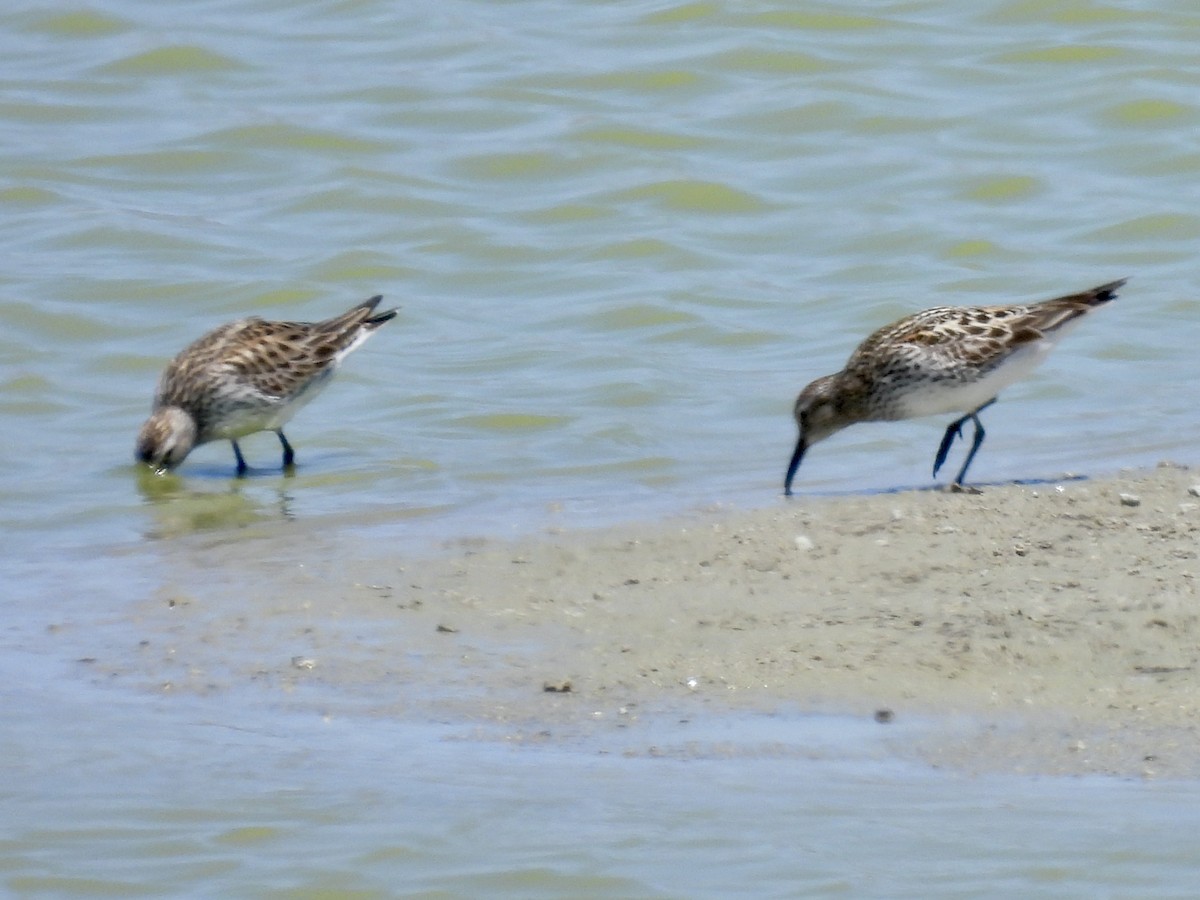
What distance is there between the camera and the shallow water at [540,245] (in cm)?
1066

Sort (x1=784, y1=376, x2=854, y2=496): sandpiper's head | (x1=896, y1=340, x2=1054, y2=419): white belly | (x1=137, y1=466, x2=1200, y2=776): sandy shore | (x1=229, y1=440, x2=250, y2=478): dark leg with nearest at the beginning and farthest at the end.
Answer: (x1=137, y1=466, x2=1200, y2=776): sandy shore → (x1=896, y1=340, x2=1054, y2=419): white belly → (x1=784, y1=376, x2=854, y2=496): sandpiper's head → (x1=229, y1=440, x2=250, y2=478): dark leg

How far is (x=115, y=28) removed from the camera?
19703 millimetres

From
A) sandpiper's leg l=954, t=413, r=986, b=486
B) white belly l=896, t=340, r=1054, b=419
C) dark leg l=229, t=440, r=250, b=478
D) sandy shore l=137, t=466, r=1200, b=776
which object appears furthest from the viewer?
dark leg l=229, t=440, r=250, b=478

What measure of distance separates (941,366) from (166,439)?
4.07m

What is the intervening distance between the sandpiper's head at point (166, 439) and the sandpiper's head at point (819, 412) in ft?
10.8

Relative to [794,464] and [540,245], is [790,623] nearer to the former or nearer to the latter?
[794,464]

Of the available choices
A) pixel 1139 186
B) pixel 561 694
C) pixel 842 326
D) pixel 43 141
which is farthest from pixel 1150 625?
pixel 43 141

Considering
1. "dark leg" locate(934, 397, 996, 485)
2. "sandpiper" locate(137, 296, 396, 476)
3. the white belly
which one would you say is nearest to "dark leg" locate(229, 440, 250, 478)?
"sandpiper" locate(137, 296, 396, 476)

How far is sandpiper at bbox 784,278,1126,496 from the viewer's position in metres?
10.2

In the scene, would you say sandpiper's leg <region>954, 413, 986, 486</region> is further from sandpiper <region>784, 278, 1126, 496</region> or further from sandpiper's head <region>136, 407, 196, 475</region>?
sandpiper's head <region>136, 407, 196, 475</region>

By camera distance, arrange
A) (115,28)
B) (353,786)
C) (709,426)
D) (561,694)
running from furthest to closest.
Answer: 1. (115,28)
2. (709,426)
3. (561,694)
4. (353,786)

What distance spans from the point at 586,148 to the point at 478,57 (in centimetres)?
218

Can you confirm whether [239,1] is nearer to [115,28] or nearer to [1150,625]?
[115,28]

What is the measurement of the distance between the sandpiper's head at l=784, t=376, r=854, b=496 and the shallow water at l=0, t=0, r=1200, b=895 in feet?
0.78
